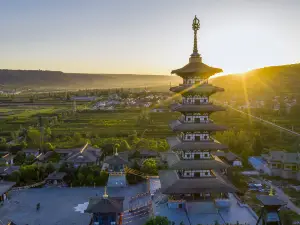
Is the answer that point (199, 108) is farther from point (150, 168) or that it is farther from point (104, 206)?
point (150, 168)

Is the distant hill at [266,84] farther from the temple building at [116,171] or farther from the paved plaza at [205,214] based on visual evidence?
the paved plaza at [205,214]

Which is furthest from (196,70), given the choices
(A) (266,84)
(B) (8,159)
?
(A) (266,84)

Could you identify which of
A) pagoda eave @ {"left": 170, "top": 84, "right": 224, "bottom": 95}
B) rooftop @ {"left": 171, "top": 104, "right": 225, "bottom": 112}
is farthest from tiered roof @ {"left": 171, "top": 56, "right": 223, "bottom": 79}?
rooftop @ {"left": 171, "top": 104, "right": 225, "bottom": 112}

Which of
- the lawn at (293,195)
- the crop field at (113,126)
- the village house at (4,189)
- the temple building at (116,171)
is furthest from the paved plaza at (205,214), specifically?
the crop field at (113,126)

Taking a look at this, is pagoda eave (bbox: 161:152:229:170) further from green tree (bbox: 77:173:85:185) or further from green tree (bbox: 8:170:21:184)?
green tree (bbox: 8:170:21:184)

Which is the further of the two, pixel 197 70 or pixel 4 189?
pixel 4 189
